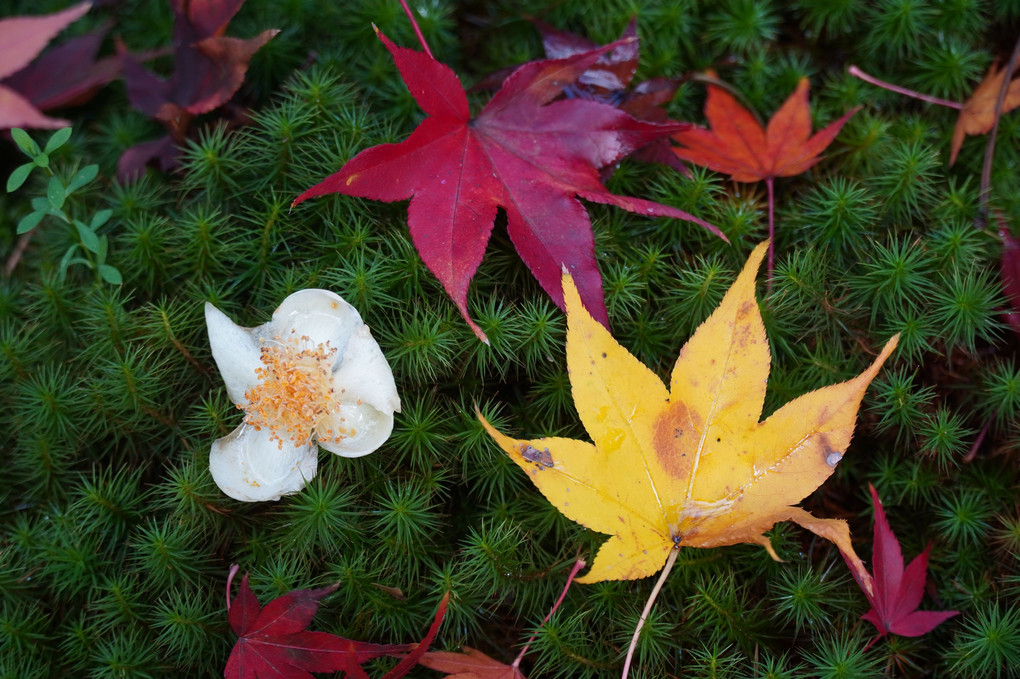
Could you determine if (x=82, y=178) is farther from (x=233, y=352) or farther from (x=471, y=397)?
(x=471, y=397)

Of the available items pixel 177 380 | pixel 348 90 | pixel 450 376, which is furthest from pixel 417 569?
pixel 348 90

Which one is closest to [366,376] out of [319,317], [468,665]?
[319,317]

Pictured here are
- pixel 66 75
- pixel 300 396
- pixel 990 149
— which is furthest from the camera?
pixel 66 75

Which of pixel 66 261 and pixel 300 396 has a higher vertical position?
pixel 66 261

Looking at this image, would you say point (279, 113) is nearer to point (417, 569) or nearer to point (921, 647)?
point (417, 569)

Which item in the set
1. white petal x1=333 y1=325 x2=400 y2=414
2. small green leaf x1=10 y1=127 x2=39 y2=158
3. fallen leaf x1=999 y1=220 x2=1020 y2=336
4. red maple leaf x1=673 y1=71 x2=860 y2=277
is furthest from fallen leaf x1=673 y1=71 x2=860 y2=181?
small green leaf x1=10 y1=127 x2=39 y2=158

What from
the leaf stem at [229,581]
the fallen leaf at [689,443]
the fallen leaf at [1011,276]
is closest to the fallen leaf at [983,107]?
the fallen leaf at [1011,276]
